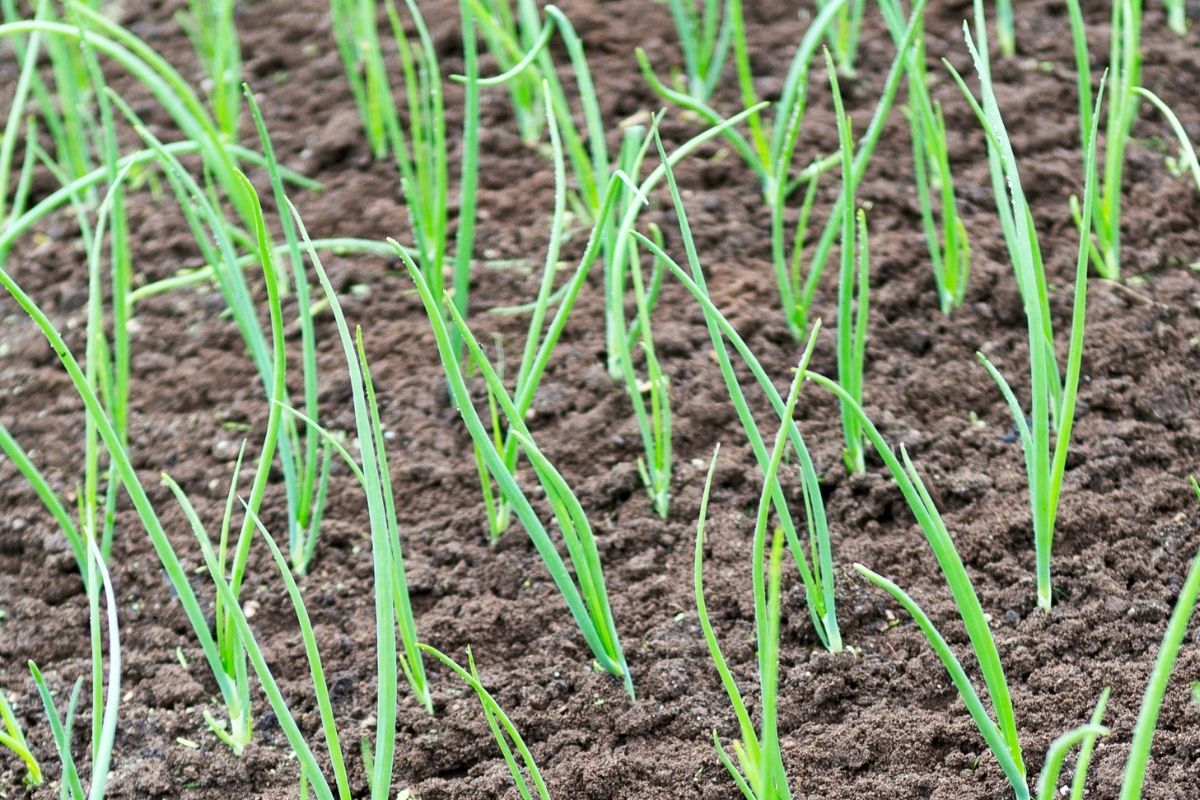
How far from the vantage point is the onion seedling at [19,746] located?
49.1 inches

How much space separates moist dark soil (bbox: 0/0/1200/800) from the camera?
1.36 metres

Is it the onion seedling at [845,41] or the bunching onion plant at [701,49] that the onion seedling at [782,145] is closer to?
the bunching onion plant at [701,49]

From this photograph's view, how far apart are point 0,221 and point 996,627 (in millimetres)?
1702

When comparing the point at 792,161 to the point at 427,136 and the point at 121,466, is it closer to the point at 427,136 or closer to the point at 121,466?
the point at 427,136

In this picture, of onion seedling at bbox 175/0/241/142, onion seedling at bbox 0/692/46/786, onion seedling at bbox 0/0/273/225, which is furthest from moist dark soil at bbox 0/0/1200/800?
onion seedling at bbox 0/0/273/225

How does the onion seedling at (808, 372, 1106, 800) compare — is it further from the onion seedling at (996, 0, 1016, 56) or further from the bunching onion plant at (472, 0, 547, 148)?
the onion seedling at (996, 0, 1016, 56)

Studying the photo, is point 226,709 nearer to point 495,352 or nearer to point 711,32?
point 495,352

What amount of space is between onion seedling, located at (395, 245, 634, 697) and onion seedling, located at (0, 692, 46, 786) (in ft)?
1.61

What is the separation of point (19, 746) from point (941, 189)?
127 cm

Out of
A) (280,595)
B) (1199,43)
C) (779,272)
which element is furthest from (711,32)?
(280,595)

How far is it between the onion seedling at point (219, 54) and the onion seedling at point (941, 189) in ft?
3.35

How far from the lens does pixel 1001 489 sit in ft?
5.22

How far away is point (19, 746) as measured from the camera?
48.4 inches

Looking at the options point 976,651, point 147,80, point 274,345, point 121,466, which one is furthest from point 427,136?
point 976,651
